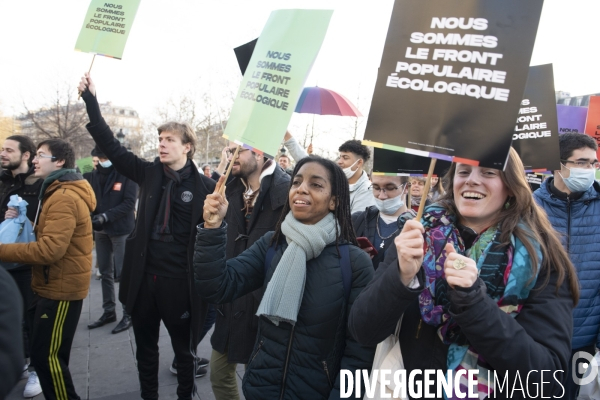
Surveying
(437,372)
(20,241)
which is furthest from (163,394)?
(437,372)

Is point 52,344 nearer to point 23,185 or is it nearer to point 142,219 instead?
point 142,219

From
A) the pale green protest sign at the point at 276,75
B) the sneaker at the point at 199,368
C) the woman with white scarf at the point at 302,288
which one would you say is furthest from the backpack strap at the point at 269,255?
the sneaker at the point at 199,368

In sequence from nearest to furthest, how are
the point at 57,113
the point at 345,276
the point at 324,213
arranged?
the point at 345,276
the point at 324,213
the point at 57,113

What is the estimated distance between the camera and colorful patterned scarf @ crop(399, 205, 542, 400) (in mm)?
1647

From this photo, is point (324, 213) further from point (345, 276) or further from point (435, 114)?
point (435, 114)

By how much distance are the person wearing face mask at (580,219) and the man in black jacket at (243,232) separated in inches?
83.9

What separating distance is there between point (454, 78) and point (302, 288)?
1207 millimetres

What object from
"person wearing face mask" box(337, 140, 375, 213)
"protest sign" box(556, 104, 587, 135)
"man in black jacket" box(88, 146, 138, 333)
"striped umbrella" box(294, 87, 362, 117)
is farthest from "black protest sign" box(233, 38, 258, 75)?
"man in black jacket" box(88, 146, 138, 333)

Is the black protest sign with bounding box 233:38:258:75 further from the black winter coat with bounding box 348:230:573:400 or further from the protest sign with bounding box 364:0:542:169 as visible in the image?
the black winter coat with bounding box 348:230:573:400

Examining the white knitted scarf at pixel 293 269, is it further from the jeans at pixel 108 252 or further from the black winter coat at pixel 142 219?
the jeans at pixel 108 252

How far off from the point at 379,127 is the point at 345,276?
2.68ft

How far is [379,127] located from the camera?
5.80ft

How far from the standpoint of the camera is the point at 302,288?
7.06ft

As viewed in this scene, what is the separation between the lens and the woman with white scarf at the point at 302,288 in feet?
6.81
